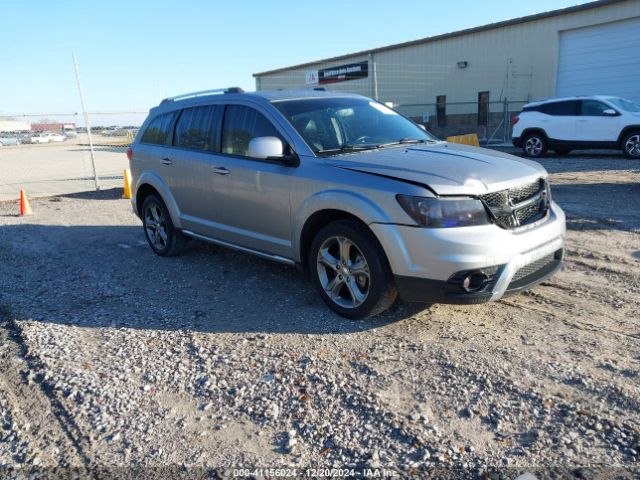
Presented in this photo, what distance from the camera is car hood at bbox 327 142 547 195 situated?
12.1 ft

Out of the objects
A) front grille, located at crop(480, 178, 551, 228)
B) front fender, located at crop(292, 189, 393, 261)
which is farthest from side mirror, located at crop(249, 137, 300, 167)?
front grille, located at crop(480, 178, 551, 228)

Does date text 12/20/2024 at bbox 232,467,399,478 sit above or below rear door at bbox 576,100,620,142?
below

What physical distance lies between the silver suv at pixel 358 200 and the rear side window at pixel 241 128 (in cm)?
2

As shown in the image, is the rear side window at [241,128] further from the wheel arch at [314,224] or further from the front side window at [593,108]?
the front side window at [593,108]

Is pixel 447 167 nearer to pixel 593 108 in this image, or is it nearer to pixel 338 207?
pixel 338 207

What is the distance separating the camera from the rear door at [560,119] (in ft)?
49.2

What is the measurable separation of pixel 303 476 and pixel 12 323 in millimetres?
3233

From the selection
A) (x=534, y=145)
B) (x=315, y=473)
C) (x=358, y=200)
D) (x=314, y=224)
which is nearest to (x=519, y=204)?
(x=358, y=200)

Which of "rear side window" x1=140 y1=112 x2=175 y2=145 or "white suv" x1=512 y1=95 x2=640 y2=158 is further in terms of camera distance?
"white suv" x1=512 y1=95 x2=640 y2=158

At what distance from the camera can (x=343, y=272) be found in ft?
13.8

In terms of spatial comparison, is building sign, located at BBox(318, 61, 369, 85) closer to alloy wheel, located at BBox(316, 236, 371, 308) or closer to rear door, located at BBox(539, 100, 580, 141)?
rear door, located at BBox(539, 100, 580, 141)

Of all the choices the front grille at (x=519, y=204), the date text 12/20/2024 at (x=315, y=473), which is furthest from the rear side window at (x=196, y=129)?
the date text 12/20/2024 at (x=315, y=473)

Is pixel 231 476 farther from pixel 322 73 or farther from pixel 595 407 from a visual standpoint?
pixel 322 73

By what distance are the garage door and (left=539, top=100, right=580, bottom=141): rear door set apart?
7.44 meters
